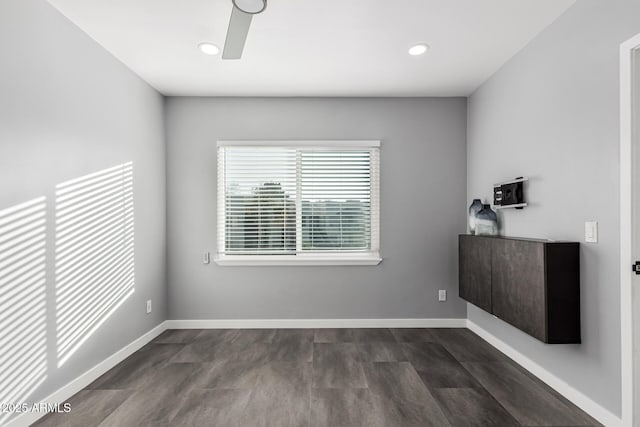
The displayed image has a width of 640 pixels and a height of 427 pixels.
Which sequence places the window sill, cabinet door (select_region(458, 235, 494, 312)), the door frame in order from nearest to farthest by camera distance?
1. the door frame
2. cabinet door (select_region(458, 235, 494, 312))
3. the window sill

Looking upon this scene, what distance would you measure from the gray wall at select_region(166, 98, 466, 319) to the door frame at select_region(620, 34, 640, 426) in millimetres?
2002

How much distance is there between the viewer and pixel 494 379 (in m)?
2.62

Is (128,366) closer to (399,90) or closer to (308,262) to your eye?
(308,262)

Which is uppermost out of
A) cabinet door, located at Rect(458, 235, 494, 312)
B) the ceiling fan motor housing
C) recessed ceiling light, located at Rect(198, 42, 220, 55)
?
recessed ceiling light, located at Rect(198, 42, 220, 55)

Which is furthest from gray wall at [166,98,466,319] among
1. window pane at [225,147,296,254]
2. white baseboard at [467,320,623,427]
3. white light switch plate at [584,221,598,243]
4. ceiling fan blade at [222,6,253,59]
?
white light switch plate at [584,221,598,243]

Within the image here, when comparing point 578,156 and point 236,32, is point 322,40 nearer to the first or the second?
point 236,32

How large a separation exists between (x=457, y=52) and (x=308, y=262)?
2.45m

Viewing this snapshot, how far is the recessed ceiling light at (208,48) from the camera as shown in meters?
2.74

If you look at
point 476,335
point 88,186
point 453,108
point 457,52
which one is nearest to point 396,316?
point 476,335

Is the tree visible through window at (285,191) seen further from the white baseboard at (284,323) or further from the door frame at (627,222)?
the door frame at (627,222)

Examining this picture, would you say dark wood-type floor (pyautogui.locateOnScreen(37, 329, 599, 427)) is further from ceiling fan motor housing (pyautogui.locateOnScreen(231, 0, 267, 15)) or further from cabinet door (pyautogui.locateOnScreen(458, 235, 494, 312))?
ceiling fan motor housing (pyautogui.locateOnScreen(231, 0, 267, 15))

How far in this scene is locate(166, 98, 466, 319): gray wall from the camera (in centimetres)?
389

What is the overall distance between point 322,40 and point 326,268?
7.48ft

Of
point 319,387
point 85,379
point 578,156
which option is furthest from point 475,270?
point 85,379
